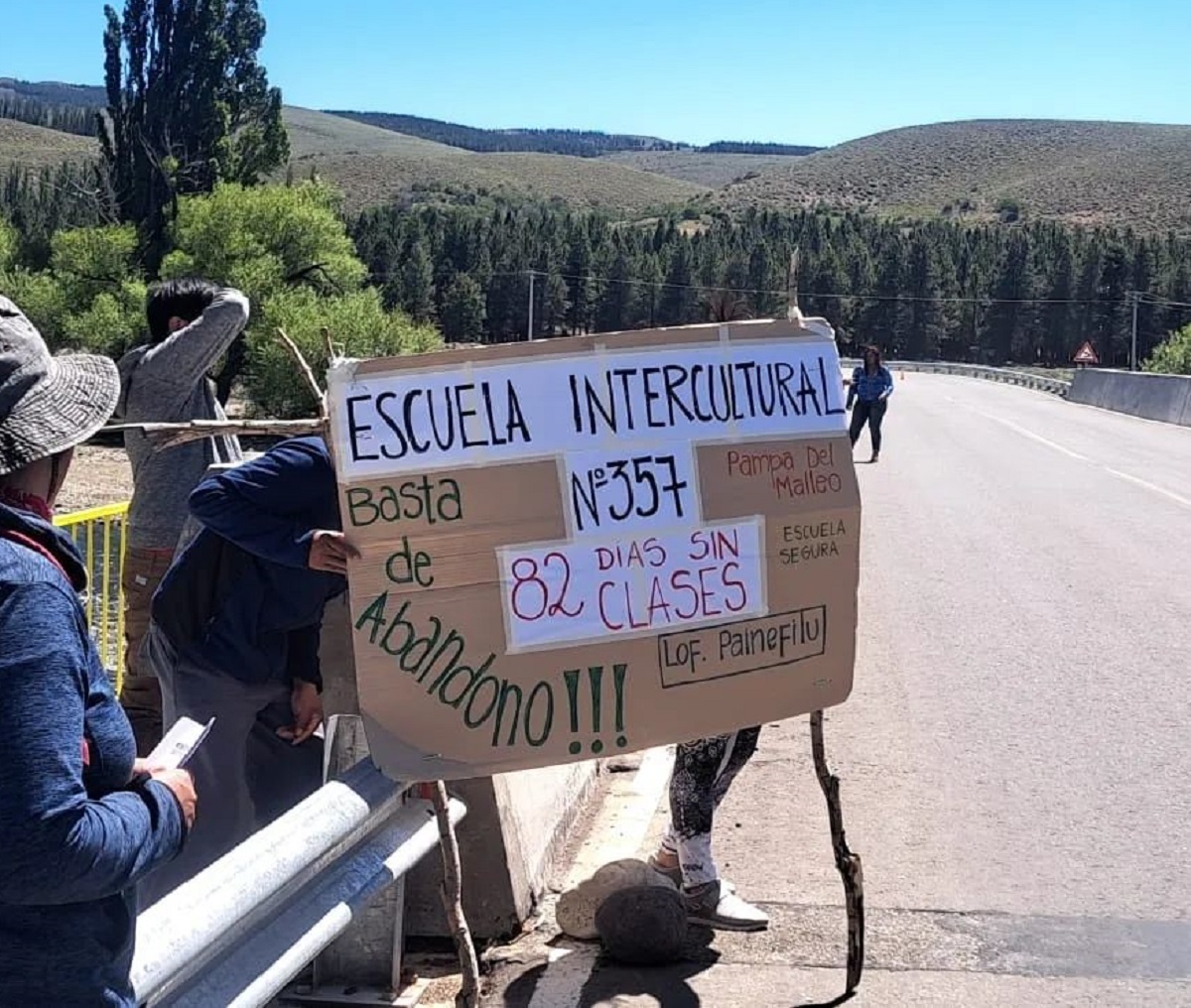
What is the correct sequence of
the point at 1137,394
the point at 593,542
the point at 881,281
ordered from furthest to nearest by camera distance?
the point at 881,281
the point at 1137,394
the point at 593,542

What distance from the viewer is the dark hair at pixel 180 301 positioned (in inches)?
201

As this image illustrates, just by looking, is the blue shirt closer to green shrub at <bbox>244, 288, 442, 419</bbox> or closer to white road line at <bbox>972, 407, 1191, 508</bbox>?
white road line at <bbox>972, 407, 1191, 508</bbox>

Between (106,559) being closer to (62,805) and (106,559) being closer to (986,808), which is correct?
(986,808)

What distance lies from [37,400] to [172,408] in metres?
2.98

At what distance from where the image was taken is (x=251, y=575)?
3.96 meters

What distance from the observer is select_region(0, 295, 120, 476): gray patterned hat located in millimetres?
2143

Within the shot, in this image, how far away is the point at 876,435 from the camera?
70.2 ft

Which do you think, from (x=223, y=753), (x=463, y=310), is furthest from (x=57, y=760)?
(x=463, y=310)

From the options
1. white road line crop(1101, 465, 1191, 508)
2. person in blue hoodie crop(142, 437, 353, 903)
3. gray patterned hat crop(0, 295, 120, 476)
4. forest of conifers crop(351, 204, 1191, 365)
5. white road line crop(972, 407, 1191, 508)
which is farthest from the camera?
forest of conifers crop(351, 204, 1191, 365)

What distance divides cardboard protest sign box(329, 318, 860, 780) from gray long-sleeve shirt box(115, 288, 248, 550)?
165cm

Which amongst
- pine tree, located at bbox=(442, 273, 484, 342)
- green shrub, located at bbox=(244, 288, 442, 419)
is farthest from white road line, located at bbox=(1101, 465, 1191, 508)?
pine tree, located at bbox=(442, 273, 484, 342)

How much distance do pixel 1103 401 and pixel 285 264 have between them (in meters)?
25.5

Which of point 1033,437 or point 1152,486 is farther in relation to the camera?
point 1033,437

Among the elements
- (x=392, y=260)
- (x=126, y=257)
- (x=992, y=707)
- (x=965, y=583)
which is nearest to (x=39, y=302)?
(x=126, y=257)
